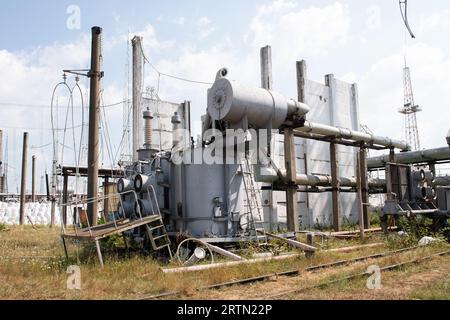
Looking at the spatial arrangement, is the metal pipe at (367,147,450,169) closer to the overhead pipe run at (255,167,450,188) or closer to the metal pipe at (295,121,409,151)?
the metal pipe at (295,121,409,151)

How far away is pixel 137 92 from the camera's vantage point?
81.3 feet

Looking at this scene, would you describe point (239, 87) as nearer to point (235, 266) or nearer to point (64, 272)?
point (235, 266)

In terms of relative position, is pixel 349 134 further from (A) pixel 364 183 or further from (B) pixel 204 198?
(B) pixel 204 198

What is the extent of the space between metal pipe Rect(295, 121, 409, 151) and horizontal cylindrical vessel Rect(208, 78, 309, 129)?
481 centimetres

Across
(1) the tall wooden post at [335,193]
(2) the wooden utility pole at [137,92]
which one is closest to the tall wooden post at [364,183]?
(1) the tall wooden post at [335,193]

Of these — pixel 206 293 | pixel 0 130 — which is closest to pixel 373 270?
pixel 206 293

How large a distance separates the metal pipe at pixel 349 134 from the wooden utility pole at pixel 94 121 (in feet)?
23.8

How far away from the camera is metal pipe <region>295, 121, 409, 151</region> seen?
16.8m

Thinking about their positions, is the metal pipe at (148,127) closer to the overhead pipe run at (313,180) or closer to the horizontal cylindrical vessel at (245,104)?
the horizontal cylindrical vessel at (245,104)

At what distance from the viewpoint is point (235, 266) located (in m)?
8.64

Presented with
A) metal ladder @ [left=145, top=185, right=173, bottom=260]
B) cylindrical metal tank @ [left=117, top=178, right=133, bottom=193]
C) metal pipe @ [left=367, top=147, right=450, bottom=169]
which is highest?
metal pipe @ [left=367, top=147, right=450, bottom=169]

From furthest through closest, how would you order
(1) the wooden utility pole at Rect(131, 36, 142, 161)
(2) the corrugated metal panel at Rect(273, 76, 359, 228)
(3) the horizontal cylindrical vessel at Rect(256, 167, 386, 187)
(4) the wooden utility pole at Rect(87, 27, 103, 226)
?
1. (1) the wooden utility pole at Rect(131, 36, 142, 161)
2. (2) the corrugated metal panel at Rect(273, 76, 359, 228)
3. (3) the horizontal cylindrical vessel at Rect(256, 167, 386, 187)
4. (4) the wooden utility pole at Rect(87, 27, 103, 226)

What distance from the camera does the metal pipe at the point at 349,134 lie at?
16.8m

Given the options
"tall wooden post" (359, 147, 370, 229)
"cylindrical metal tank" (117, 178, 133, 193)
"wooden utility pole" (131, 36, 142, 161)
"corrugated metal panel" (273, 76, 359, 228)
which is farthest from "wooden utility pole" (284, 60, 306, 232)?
"wooden utility pole" (131, 36, 142, 161)
